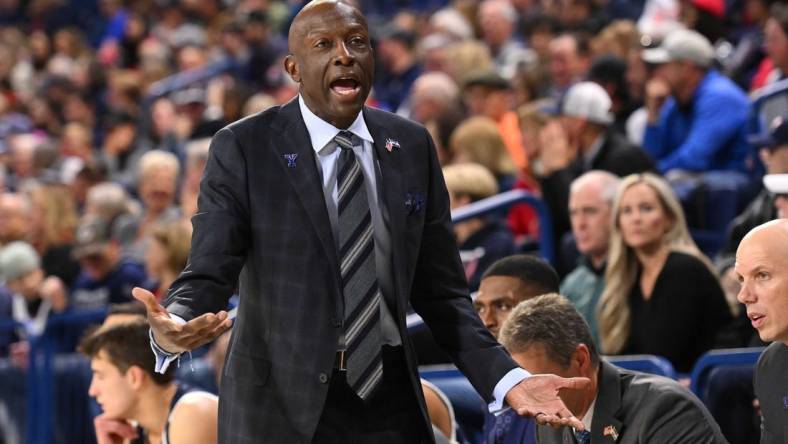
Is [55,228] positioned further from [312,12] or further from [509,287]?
[312,12]

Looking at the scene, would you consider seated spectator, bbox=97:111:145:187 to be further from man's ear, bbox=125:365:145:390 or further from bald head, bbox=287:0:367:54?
bald head, bbox=287:0:367:54

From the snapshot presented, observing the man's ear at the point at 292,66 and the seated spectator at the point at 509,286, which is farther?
the seated spectator at the point at 509,286

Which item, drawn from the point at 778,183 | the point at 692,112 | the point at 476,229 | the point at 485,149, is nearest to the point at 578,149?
the point at 485,149

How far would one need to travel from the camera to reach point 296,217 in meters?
3.26

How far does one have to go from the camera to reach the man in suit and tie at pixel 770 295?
372cm

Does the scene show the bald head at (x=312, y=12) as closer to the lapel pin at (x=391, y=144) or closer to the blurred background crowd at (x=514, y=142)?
the lapel pin at (x=391, y=144)

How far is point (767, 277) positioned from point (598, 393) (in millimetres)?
603

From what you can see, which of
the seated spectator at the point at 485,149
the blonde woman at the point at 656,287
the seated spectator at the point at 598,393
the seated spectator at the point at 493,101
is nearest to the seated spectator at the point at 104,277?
the seated spectator at the point at 485,149

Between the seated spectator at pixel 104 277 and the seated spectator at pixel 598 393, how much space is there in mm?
4880

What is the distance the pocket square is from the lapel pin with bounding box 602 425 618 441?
988mm

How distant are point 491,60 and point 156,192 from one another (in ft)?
11.6

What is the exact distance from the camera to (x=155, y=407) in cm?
521

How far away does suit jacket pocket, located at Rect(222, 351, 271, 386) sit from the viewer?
3.25 metres

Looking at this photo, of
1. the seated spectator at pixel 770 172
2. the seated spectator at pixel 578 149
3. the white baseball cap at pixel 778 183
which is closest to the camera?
the white baseball cap at pixel 778 183
